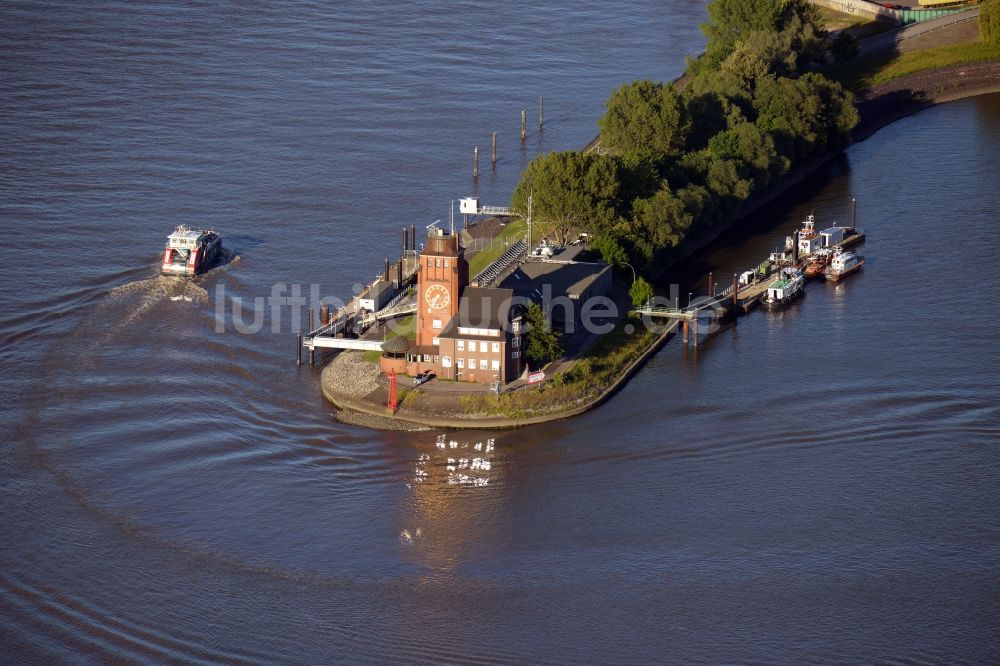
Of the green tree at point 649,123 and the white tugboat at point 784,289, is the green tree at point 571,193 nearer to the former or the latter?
the white tugboat at point 784,289

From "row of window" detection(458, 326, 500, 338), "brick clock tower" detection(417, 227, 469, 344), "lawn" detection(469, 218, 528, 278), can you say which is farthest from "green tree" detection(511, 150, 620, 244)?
"row of window" detection(458, 326, 500, 338)

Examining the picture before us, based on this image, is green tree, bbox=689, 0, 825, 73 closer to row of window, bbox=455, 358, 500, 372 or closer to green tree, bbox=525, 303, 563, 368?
A: green tree, bbox=525, 303, 563, 368

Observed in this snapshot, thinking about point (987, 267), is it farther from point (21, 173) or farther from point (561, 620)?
point (21, 173)

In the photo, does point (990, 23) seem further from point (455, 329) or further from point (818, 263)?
point (455, 329)

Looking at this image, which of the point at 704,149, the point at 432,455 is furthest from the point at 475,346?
the point at 704,149

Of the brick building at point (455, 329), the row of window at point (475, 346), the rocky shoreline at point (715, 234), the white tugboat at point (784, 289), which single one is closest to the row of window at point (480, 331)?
the brick building at point (455, 329)

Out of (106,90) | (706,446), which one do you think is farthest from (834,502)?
(106,90)
